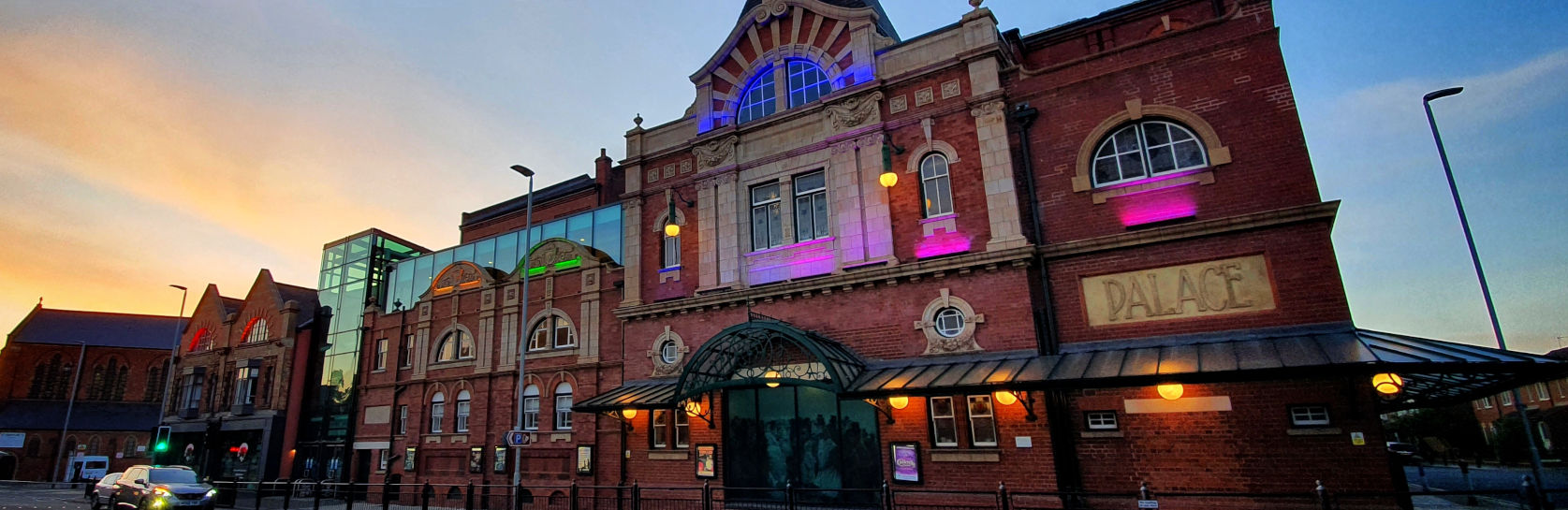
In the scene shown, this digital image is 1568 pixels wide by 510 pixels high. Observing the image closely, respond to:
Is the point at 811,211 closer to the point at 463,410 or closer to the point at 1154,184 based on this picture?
the point at 1154,184

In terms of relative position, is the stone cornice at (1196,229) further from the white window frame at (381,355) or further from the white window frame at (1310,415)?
the white window frame at (381,355)

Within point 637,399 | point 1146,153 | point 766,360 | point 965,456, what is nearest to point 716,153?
point 766,360

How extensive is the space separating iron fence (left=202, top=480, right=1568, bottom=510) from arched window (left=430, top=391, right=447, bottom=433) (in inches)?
90.9

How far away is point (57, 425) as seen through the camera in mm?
55750

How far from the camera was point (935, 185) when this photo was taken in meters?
18.3

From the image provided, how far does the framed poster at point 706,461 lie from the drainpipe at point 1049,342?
873cm

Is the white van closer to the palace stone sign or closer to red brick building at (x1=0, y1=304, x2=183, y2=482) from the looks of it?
red brick building at (x1=0, y1=304, x2=183, y2=482)

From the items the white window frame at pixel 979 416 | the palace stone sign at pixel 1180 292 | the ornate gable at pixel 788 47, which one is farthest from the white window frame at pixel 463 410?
the palace stone sign at pixel 1180 292

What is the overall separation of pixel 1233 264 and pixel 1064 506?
19.4 ft

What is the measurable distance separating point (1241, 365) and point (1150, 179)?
476 centimetres

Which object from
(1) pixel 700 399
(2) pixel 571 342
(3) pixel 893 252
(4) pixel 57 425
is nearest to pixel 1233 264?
(3) pixel 893 252

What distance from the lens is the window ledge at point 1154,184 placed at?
15258 mm

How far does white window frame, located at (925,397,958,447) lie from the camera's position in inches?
640

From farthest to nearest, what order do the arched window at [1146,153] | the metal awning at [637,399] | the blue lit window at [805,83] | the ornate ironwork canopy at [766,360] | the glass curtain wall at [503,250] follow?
the glass curtain wall at [503,250]
the blue lit window at [805,83]
the metal awning at [637,399]
the ornate ironwork canopy at [766,360]
the arched window at [1146,153]
